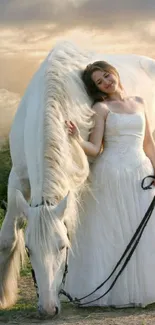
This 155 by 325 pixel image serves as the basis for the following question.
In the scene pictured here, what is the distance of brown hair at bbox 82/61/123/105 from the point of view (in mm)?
5215

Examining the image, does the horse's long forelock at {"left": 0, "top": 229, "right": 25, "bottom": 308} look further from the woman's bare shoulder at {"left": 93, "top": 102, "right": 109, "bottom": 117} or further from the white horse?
the woman's bare shoulder at {"left": 93, "top": 102, "right": 109, "bottom": 117}

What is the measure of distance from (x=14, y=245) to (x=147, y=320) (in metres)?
1.68

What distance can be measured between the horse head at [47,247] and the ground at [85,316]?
273 mm

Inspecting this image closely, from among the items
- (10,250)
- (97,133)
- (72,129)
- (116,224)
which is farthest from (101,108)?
(10,250)

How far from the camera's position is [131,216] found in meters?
5.09

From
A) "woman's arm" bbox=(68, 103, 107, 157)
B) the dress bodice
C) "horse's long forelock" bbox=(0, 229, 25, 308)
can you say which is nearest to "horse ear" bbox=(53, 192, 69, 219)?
"woman's arm" bbox=(68, 103, 107, 157)

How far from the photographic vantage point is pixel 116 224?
5094 millimetres

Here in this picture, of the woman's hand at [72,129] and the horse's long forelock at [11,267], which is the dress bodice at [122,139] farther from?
the horse's long forelock at [11,267]

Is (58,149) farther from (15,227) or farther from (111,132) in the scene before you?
(15,227)

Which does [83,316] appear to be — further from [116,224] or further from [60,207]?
[60,207]

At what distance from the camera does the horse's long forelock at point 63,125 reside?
4.41 m

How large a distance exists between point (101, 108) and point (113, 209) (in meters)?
0.80

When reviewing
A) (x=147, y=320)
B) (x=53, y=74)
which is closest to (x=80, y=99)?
(x=53, y=74)

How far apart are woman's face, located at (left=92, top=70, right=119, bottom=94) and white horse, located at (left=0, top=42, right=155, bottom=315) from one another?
0.14 metres
